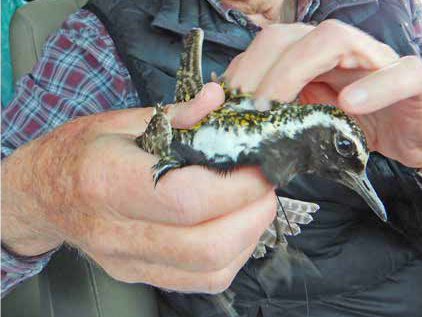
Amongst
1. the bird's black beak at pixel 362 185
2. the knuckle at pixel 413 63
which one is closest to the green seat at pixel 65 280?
the bird's black beak at pixel 362 185

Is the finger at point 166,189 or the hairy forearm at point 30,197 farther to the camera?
the hairy forearm at point 30,197

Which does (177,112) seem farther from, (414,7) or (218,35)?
(414,7)

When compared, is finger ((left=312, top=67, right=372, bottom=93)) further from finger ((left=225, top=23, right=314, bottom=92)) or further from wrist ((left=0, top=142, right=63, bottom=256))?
A: wrist ((left=0, top=142, right=63, bottom=256))

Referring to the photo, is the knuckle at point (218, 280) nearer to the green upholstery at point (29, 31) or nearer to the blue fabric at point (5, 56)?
the green upholstery at point (29, 31)

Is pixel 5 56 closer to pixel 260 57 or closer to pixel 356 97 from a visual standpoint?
pixel 260 57

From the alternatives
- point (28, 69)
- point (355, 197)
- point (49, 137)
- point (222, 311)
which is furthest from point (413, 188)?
point (28, 69)

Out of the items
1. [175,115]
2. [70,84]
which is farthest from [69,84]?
[175,115]

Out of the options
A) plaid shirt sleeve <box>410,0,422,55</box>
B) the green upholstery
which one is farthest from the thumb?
plaid shirt sleeve <box>410,0,422,55</box>

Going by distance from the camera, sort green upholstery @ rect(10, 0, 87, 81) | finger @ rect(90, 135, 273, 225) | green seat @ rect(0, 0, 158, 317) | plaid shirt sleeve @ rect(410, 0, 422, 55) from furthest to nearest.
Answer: plaid shirt sleeve @ rect(410, 0, 422, 55) < green upholstery @ rect(10, 0, 87, 81) < green seat @ rect(0, 0, 158, 317) < finger @ rect(90, 135, 273, 225)
